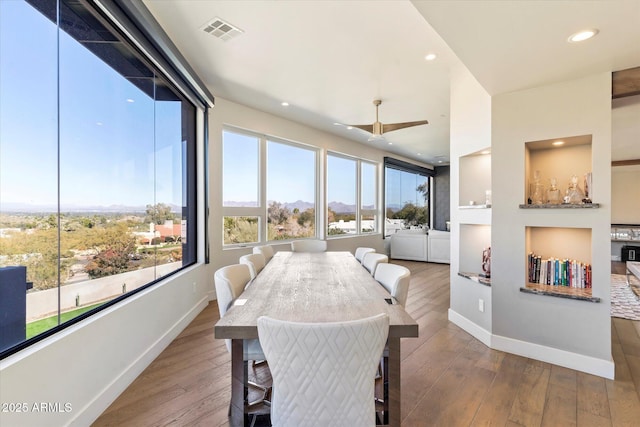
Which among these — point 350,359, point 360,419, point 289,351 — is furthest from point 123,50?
point 360,419

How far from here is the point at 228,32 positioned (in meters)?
2.66

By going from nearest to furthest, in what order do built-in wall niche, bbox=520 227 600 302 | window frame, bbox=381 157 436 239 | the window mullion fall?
built-in wall niche, bbox=520 227 600 302, the window mullion, window frame, bbox=381 157 436 239

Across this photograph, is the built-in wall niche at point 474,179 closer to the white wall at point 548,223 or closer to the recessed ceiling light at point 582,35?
the white wall at point 548,223

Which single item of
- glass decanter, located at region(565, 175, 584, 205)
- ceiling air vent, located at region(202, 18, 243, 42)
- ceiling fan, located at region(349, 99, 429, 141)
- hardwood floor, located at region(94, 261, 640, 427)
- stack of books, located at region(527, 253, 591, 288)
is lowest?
hardwood floor, located at region(94, 261, 640, 427)

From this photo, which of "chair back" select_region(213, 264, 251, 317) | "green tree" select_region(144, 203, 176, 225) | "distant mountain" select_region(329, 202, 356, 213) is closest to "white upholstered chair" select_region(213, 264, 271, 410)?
"chair back" select_region(213, 264, 251, 317)

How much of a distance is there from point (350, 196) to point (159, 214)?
4805 mm

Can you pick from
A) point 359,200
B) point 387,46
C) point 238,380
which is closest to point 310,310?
point 238,380

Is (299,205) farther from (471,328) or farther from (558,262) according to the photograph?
(558,262)

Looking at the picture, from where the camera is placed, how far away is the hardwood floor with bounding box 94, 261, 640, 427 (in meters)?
1.83

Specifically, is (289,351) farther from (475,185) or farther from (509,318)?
(475,185)

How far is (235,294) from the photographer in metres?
1.93

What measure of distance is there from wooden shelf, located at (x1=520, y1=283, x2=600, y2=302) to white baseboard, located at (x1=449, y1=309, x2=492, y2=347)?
600mm

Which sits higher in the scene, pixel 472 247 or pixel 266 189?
pixel 266 189

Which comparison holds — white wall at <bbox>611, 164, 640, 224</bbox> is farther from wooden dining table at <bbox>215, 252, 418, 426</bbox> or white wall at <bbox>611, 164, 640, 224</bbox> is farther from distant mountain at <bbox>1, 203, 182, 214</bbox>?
distant mountain at <bbox>1, 203, 182, 214</bbox>
